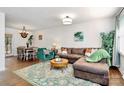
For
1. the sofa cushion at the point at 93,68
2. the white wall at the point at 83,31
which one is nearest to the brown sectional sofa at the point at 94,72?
the sofa cushion at the point at 93,68

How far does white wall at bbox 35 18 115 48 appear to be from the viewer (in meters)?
4.92

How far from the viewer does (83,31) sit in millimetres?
5570

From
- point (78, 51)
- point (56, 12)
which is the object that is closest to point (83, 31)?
point (78, 51)

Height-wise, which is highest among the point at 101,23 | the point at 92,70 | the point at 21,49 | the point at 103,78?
the point at 101,23

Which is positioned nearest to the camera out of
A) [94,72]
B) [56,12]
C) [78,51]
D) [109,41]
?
[94,72]

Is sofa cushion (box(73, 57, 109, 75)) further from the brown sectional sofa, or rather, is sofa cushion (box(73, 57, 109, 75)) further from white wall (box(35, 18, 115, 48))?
white wall (box(35, 18, 115, 48))

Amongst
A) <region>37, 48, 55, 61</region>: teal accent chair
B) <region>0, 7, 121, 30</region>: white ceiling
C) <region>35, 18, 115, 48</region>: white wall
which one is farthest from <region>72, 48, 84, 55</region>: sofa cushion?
<region>0, 7, 121, 30</region>: white ceiling

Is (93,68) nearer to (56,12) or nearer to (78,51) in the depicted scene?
(56,12)

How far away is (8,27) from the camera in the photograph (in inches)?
274

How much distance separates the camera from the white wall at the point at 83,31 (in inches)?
194
